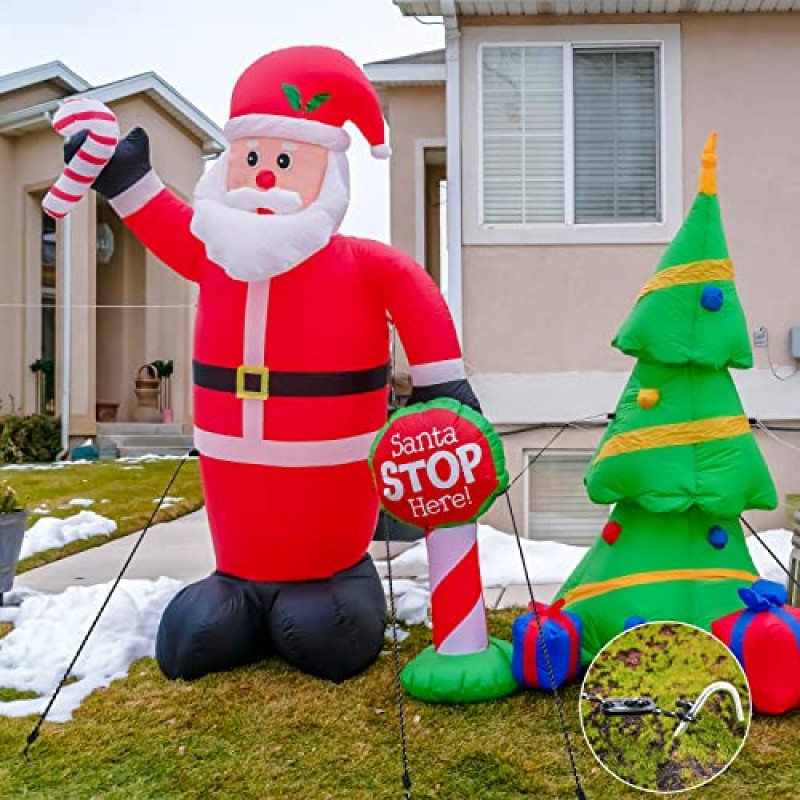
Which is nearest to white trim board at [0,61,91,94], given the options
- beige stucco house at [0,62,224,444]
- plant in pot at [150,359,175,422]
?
beige stucco house at [0,62,224,444]

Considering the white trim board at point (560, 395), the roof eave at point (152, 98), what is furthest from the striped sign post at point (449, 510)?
the roof eave at point (152, 98)

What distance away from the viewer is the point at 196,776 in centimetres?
281

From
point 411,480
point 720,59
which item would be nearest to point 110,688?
point 411,480

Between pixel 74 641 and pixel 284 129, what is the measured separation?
8.12 feet

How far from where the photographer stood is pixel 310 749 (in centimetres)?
299

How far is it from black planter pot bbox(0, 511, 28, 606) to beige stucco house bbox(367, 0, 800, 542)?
3183 millimetres

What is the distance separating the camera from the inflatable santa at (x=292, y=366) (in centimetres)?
356

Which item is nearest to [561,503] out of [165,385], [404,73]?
[404,73]

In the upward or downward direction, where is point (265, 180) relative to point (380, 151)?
downward

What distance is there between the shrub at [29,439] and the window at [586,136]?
380 inches

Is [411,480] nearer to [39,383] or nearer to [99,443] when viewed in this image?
[99,443]

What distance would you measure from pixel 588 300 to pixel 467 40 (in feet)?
6.84

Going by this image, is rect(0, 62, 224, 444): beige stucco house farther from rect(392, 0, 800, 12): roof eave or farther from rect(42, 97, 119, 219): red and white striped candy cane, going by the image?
rect(42, 97, 119, 219): red and white striped candy cane

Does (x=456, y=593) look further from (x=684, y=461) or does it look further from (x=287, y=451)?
(x=684, y=461)
